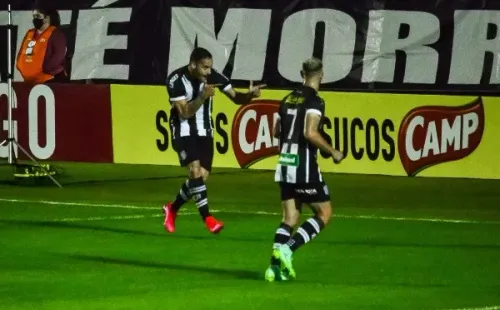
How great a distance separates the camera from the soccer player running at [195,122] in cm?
1416

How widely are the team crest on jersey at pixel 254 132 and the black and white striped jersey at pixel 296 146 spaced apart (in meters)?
10.2

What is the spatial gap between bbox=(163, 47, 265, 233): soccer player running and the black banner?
7.98 metres

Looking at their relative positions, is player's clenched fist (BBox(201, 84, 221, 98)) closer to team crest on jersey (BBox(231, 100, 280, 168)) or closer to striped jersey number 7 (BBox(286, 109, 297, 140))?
striped jersey number 7 (BBox(286, 109, 297, 140))

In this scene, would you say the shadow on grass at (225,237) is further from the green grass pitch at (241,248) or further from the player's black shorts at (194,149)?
the player's black shorts at (194,149)

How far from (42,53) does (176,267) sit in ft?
38.9

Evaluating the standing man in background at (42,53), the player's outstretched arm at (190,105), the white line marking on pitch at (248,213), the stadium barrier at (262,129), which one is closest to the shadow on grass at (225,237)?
the player's outstretched arm at (190,105)

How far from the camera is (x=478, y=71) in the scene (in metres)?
22.1

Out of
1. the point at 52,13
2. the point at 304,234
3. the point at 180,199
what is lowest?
the point at 180,199

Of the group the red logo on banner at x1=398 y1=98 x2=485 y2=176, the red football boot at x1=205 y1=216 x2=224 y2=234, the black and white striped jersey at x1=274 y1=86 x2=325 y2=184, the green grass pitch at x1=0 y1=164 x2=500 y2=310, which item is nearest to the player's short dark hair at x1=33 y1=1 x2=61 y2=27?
the green grass pitch at x1=0 y1=164 x2=500 y2=310

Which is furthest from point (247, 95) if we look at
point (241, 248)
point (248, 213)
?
point (248, 213)

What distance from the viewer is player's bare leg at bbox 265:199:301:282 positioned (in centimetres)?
1152

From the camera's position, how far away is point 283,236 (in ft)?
37.9

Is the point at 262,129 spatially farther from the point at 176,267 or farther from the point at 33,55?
the point at 176,267

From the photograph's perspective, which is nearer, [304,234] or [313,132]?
[313,132]
